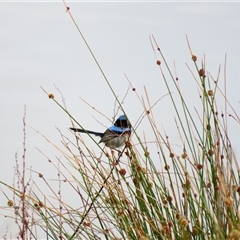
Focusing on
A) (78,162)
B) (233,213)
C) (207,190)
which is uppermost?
(78,162)

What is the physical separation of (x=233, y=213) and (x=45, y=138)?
1008mm

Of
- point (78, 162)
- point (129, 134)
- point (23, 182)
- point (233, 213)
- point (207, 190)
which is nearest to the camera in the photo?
point (233, 213)

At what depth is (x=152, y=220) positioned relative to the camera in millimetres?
3273

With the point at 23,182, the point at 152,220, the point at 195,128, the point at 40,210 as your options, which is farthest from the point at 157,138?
the point at 23,182

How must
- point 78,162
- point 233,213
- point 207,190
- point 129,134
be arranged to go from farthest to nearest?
1. point 129,134
2. point 78,162
3. point 207,190
4. point 233,213

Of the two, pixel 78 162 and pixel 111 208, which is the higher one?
pixel 78 162

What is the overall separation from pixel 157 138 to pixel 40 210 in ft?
2.43

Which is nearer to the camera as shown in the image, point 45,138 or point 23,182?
point 45,138

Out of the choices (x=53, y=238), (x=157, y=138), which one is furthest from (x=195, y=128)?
(x=53, y=238)

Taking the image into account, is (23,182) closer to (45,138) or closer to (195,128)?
(45,138)

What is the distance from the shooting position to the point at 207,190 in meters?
3.22

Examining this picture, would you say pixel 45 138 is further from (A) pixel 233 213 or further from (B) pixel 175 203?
(A) pixel 233 213

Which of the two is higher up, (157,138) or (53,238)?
(157,138)

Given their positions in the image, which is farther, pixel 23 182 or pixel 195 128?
pixel 23 182
